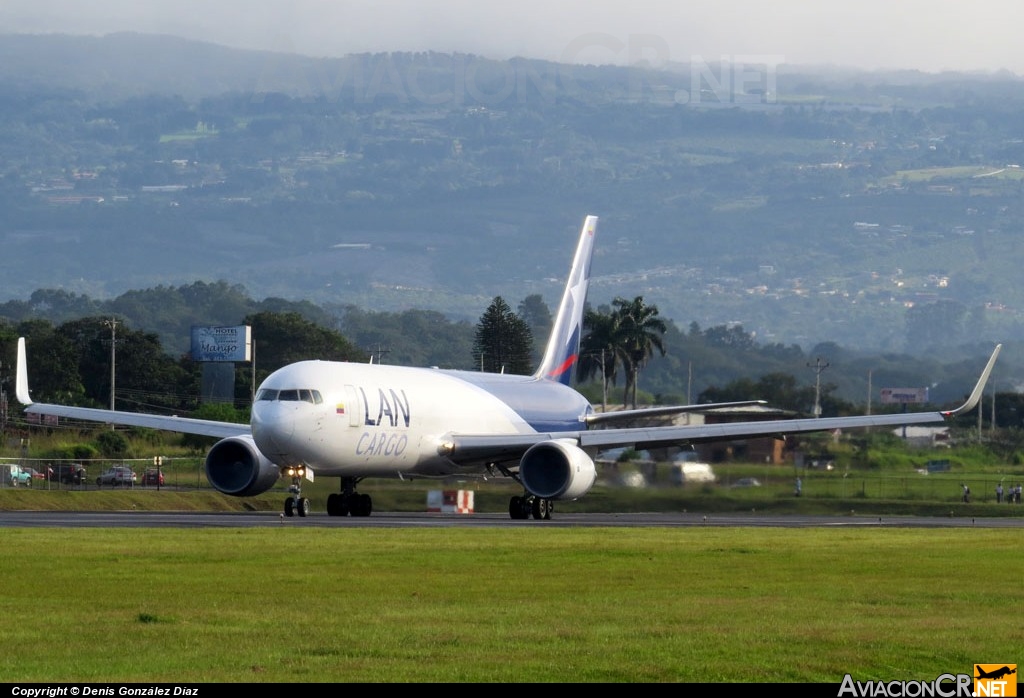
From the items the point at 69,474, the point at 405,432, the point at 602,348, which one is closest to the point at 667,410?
the point at 405,432

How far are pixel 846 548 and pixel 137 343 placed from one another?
4249 inches

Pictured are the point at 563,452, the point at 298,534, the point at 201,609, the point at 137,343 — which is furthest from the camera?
the point at 137,343

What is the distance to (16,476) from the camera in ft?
221

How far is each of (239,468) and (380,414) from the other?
13.5 ft

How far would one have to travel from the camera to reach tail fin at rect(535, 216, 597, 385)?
56.8m

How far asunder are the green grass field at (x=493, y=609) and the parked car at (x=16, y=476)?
36640 mm

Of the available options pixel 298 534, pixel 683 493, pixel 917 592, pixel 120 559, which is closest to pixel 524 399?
pixel 683 493

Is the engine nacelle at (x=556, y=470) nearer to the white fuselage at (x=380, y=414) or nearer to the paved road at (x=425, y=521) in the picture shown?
the paved road at (x=425, y=521)

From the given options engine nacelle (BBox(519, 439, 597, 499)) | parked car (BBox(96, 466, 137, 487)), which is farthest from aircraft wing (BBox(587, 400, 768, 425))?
parked car (BBox(96, 466, 137, 487))

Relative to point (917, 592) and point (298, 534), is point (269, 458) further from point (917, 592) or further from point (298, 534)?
point (917, 592)

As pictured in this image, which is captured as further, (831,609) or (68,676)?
(831,609)

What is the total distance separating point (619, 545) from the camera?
29719 millimetres

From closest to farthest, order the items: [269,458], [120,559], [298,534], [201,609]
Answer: [201,609], [120,559], [298,534], [269,458]

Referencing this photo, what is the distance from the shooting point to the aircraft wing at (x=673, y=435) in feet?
152
